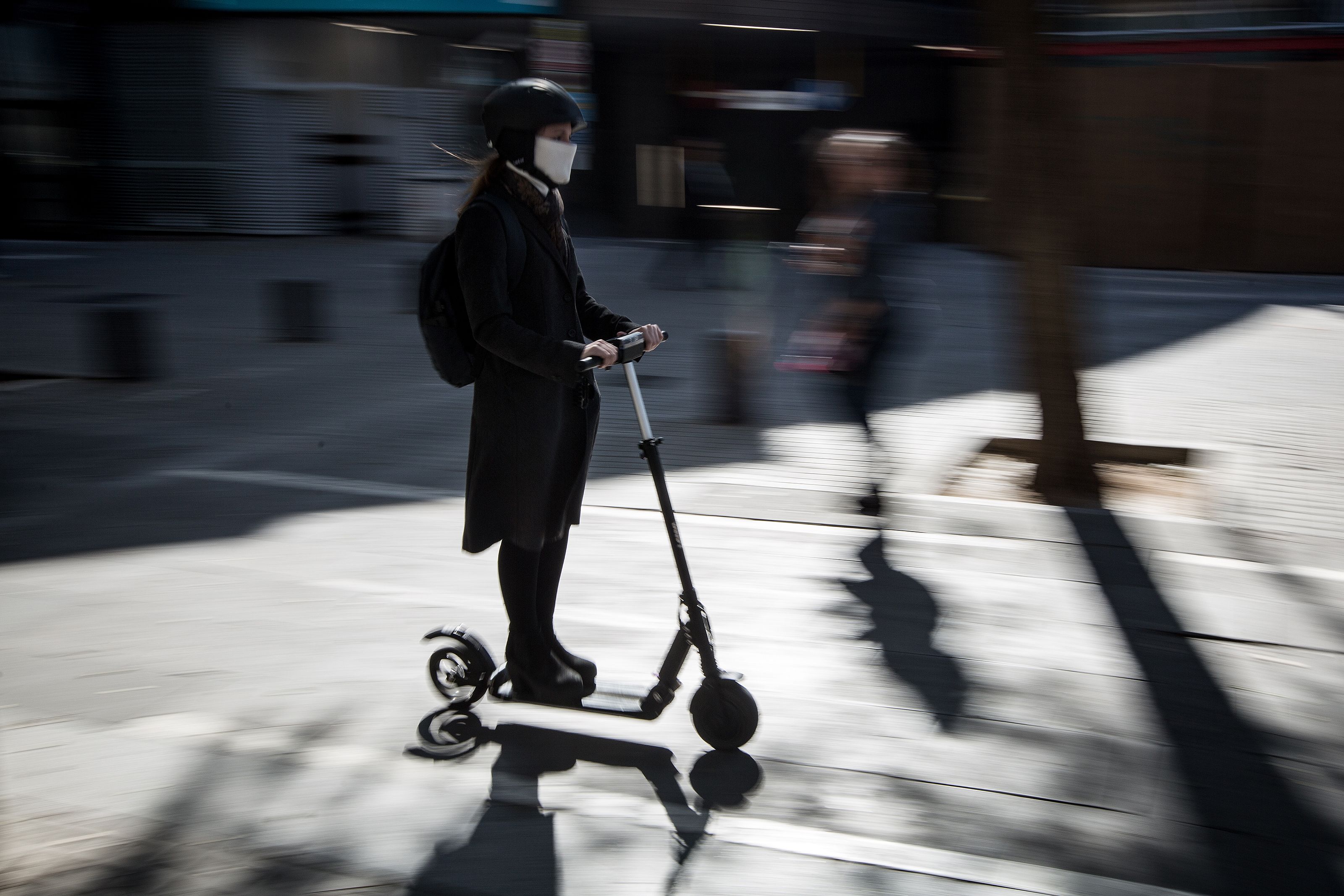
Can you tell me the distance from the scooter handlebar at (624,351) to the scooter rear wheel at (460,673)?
3.77 feet

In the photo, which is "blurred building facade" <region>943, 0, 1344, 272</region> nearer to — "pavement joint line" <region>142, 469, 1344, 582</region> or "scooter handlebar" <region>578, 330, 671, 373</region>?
"pavement joint line" <region>142, 469, 1344, 582</region>

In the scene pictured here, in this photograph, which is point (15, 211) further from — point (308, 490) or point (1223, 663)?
point (1223, 663)

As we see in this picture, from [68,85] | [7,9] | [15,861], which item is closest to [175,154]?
[68,85]

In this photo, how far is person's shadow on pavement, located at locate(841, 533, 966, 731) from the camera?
389 cm

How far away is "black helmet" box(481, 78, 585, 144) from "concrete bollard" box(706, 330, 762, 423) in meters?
4.58

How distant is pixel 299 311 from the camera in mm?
11008

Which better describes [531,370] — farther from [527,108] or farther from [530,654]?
[530,654]

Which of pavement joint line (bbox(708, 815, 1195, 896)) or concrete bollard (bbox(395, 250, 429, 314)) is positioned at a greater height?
pavement joint line (bbox(708, 815, 1195, 896))

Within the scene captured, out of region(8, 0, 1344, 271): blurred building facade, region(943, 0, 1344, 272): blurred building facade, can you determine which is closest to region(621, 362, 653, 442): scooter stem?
region(943, 0, 1344, 272): blurred building facade

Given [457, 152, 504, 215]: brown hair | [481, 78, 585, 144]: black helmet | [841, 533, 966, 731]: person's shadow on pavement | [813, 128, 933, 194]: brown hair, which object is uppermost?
[481, 78, 585, 144]: black helmet

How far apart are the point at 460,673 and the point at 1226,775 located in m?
2.39

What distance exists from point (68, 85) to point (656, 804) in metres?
20.6

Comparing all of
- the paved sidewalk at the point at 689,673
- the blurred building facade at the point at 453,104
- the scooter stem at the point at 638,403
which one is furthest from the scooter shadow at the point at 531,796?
the blurred building facade at the point at 453,104

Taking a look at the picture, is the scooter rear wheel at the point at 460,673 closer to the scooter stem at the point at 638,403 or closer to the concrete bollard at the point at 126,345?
the scooter stem at the point at 638,403
